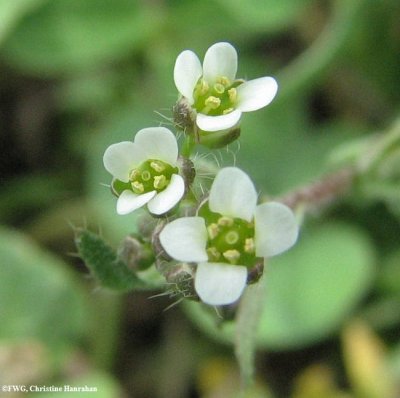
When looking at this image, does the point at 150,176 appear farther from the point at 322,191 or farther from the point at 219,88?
the point at 322,191

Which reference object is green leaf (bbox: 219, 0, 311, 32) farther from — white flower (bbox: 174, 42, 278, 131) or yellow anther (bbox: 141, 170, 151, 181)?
yellow anther (bbox: 141, 170, 151, 181)

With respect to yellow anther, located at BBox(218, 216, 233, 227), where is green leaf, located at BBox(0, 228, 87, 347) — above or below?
below

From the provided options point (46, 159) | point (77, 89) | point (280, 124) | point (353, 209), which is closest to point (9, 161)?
point (46, 159)

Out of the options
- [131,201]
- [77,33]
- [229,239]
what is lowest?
[229,239]

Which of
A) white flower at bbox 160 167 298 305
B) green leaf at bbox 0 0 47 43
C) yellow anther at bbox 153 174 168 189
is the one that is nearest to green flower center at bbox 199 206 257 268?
white flower at bbox 160 167 298 305

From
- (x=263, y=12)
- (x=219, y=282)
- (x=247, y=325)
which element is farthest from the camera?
(x=263, y=12)

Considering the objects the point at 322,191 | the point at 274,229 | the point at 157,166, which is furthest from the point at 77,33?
the point at 274,229
